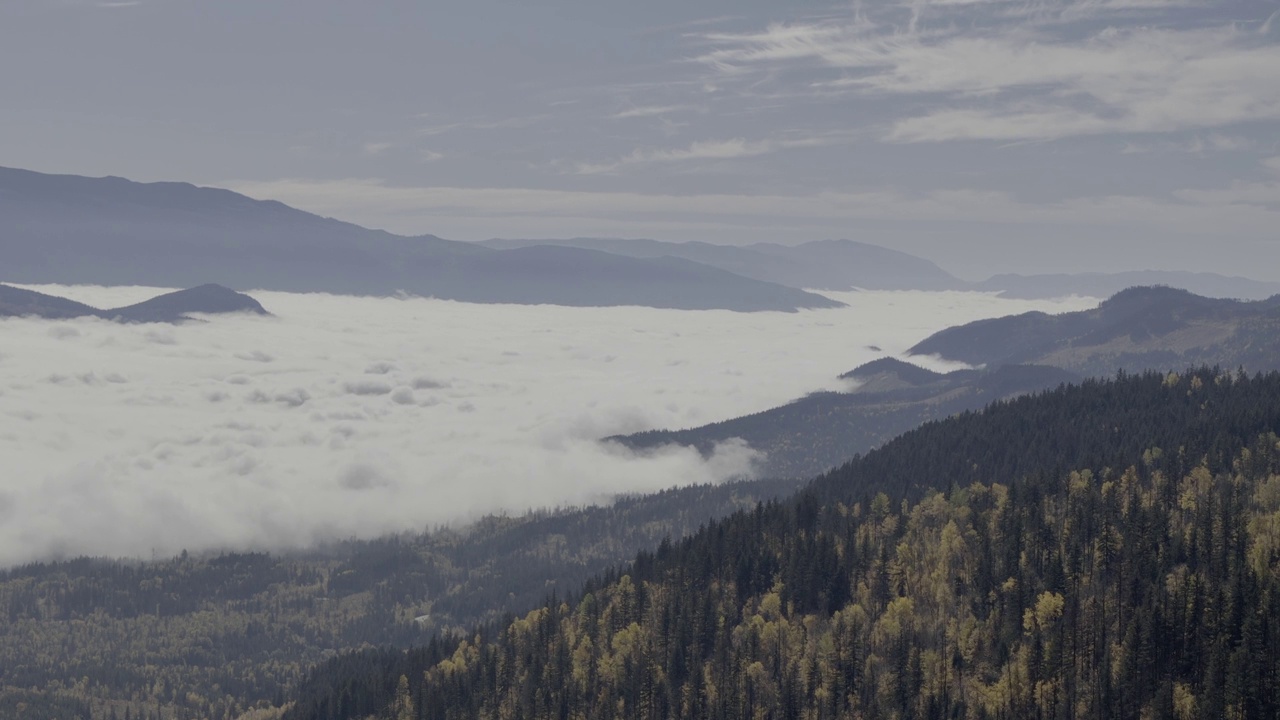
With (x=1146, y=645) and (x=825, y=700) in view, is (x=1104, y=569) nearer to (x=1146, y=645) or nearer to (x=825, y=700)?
(x=1146, y=645)

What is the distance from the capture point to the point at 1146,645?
173 metres

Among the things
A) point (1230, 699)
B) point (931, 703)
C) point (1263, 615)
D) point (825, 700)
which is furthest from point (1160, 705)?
point (825, 700)

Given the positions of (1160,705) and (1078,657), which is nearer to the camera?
(1160,705)

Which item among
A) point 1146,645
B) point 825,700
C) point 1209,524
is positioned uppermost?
point 1209,524

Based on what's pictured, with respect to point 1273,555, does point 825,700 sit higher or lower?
lower

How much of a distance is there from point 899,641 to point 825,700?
48.6 feet

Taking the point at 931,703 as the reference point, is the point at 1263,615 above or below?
above

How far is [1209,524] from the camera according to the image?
197 metres

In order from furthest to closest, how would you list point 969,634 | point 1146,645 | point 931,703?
point 969,634, point 931,703, point 1146,645

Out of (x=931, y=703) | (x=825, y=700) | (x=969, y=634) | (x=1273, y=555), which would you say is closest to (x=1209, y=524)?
(x=1273, y=555)

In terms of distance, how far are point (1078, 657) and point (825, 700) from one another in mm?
39111

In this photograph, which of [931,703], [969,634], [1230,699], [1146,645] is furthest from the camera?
[969,634]

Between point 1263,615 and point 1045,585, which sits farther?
point 1045,585

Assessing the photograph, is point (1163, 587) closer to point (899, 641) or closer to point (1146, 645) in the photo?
point (1146, 645)
